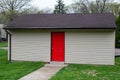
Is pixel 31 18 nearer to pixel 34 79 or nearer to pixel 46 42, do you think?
pixel 46 42

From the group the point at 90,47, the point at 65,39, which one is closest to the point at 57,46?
the point at 65,39

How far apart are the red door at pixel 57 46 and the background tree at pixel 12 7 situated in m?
31.5

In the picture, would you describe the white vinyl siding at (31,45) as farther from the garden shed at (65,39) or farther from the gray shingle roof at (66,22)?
the gray shingle roof at (66,22)

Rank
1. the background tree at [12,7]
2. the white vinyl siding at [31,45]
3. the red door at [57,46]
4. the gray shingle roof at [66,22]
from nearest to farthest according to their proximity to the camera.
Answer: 1. the gray shingle roof at [66,22]
2. the red door at [57,46]
3. the white vinyl siding at [31,45]
4. the background tree at [12,7]

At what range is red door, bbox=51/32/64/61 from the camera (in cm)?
1419

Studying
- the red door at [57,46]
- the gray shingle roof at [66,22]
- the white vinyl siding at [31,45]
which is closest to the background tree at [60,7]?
the gray shingle roof at [66,22]

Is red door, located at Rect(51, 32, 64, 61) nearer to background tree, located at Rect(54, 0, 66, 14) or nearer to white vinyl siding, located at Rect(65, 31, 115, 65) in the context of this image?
white vinyl siding, located at Rect(65, 31, 115, 65)

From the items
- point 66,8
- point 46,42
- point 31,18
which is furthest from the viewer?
point 66,8

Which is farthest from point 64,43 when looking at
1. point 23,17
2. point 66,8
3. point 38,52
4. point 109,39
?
point 66,8

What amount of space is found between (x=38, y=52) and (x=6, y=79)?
5.51m

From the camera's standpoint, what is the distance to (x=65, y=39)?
14.0 meters

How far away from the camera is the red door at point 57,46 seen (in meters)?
14.2

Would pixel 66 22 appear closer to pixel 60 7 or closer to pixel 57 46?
pixel 57 46

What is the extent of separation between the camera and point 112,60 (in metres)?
13.4
